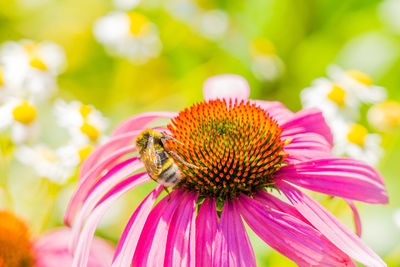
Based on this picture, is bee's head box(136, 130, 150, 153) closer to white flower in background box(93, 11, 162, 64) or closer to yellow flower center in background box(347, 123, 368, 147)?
yellow flower center in background box(347, 123, 368, 147)

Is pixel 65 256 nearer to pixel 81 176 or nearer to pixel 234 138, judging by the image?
pixel 81 176

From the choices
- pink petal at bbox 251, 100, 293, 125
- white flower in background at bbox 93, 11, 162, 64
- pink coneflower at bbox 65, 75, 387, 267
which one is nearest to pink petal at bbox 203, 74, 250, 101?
pink petal at bbox 251, 100, 293, 125

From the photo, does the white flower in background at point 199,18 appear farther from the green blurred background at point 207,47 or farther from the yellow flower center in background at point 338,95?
the yellow flower center in background at point 338,95

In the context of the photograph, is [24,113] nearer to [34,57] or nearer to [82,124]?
[82,124]

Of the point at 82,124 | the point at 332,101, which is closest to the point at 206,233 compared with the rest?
the point at 82,124

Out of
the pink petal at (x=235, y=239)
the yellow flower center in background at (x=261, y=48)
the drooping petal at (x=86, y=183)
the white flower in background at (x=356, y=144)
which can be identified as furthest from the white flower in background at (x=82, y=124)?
the yellow flower center in background at (x=261, y=48)

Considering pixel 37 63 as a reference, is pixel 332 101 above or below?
below
